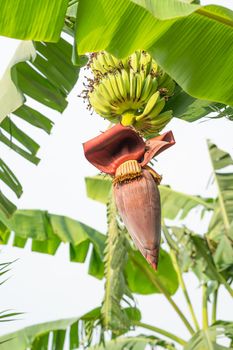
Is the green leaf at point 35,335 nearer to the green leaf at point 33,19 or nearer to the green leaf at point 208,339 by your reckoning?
the green leaf at point 208,339

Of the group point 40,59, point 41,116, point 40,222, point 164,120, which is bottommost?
point 40,222

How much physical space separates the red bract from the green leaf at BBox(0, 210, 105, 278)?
242 cm

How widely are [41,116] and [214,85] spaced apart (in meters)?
0.80

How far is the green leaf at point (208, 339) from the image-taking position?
3047mm

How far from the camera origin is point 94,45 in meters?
1.38

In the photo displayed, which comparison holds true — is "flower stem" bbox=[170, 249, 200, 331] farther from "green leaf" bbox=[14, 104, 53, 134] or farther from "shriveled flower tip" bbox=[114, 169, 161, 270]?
"shriveled flower tip" bbox=[114, 169, 161, 270]

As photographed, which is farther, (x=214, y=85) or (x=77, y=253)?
(x=77, y=253)

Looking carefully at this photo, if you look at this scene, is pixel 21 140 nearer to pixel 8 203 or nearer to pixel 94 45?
pixel 8 203

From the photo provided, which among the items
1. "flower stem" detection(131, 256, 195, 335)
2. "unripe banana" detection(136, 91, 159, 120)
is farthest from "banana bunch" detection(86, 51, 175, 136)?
Answer: "flower stem" detection(131, 256, 195, 335)

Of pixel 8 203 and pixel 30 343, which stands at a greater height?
pixel 8 203

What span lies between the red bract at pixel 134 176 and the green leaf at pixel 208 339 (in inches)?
78.1

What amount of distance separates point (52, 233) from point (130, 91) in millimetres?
2639

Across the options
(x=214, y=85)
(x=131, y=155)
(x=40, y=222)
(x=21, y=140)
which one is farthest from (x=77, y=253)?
(x=131, y=155)

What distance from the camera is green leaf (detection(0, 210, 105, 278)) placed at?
12.1ft
